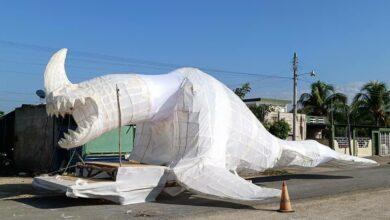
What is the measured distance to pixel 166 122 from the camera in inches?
515

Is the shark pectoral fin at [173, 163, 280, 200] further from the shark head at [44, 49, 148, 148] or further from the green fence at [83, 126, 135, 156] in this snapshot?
the green fence at [83, 126, 135, 156]

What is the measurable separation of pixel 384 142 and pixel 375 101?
9392 mm

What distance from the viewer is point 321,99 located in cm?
4719

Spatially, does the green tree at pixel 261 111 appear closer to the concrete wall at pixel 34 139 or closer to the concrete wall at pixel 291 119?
the concrete wall at pixel 291 119

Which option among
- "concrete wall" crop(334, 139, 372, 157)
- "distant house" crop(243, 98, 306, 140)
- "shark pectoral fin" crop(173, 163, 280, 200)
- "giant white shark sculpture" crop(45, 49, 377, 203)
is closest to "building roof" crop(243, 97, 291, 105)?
"distant house" crop(243, 98, 306, 140)

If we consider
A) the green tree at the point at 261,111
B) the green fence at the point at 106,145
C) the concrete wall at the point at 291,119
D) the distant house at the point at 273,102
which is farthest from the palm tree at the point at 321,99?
the green fence at the point at 106,145

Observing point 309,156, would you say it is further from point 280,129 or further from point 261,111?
point 261,111

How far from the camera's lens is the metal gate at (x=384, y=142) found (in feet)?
129

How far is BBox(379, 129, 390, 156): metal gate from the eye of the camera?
39250mm

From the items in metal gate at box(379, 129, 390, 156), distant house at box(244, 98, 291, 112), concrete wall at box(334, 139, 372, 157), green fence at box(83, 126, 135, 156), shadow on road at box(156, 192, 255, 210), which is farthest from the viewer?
distant house at box(244, 98, 291, 112)

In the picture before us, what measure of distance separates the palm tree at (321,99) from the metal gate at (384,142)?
6517mm

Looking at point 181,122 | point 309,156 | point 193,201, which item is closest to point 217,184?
point 193,201

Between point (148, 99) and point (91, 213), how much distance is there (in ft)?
10.6

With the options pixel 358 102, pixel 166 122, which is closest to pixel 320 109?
pixel 358 102
